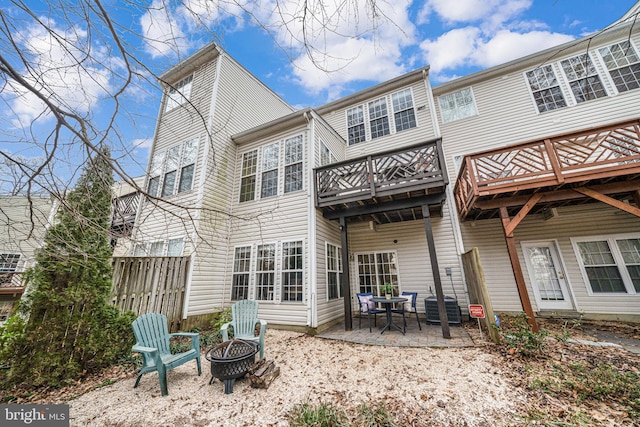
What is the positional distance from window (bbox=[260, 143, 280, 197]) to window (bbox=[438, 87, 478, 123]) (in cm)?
650

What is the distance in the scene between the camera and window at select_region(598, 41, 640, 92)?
7.05 meters

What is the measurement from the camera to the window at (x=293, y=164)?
7.45 metres

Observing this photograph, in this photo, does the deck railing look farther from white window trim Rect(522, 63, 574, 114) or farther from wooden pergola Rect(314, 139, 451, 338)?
white window trim Rect(522, 63, 574, 114)

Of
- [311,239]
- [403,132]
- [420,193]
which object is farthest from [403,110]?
[311,239]

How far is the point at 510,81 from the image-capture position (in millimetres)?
8352

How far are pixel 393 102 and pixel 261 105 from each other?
5561 mm

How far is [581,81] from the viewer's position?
7527 mm

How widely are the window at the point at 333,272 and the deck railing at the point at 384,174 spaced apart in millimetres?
1742

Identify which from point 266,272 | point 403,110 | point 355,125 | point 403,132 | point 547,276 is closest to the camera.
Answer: point 266,272

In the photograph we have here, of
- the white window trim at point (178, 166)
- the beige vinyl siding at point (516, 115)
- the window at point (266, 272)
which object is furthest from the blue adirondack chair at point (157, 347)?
the beige vinyl siding at point (516, 115)

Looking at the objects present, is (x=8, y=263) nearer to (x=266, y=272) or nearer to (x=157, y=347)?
(x=157, y=347)

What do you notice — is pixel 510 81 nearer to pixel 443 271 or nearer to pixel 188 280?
pixel 443 271

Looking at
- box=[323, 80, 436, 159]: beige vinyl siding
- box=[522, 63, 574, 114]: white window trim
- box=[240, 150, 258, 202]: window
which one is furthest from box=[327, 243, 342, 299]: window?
box=[522, 63, 574, 114]: white window trim

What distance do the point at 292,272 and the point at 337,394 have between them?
11.8 feet
